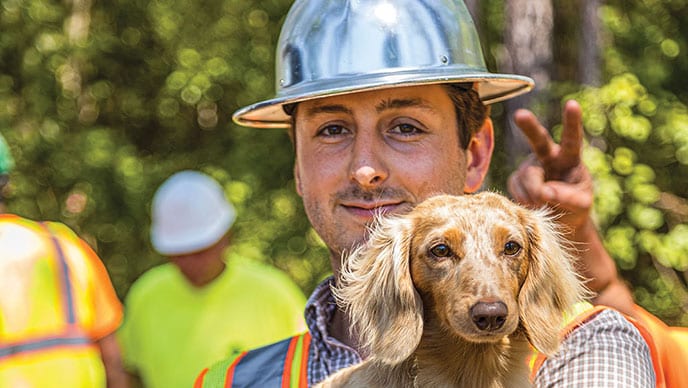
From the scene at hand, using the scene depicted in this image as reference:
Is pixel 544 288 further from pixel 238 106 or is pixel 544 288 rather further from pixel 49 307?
pixel 238 106

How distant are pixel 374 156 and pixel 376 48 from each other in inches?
11.4

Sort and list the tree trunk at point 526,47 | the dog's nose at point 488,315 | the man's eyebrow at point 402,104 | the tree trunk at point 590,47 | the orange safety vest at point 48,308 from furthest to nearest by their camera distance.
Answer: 1. the tree trunk at point 590,47
2. the tree trunk at point 526,47
3. the orange safety vest at point 48,308
4. the man's eyebrow at point 402,104
5. the dog's nose at point 488,315

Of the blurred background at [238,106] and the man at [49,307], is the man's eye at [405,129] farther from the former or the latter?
the blurred background at [238,106]

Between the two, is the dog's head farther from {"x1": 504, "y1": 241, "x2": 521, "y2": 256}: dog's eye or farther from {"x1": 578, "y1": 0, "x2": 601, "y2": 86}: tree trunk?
{"x1": 578, "y1": 0, "x2": 601, "y2": 86}: tree trunk

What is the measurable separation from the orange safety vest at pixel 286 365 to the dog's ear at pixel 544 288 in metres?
0.46

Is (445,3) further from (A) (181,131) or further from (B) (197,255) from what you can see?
(A) (181,131)

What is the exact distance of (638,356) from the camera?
2539mm

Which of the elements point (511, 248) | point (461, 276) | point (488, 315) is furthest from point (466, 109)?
point (488, 315)

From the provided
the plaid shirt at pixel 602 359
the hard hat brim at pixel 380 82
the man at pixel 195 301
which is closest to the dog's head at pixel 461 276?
the plaid shirt at pixel 602 359

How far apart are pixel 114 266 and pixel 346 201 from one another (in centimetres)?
964

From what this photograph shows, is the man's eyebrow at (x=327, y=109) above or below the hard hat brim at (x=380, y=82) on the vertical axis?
below

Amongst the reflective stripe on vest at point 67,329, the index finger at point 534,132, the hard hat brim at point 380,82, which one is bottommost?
the reflective stripe on vest at point 67,329

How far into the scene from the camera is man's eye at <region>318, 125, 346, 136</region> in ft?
9.20

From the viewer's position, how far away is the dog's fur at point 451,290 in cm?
220
